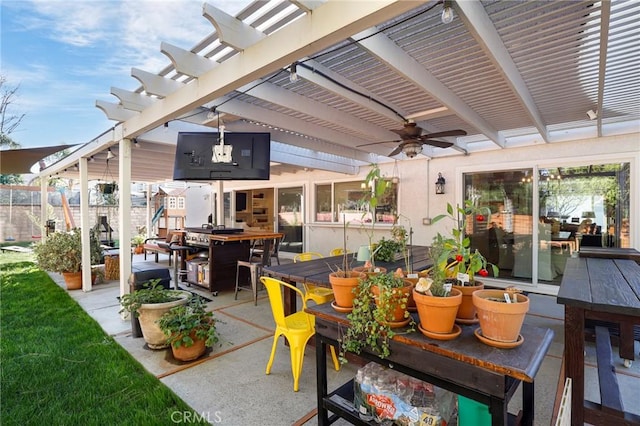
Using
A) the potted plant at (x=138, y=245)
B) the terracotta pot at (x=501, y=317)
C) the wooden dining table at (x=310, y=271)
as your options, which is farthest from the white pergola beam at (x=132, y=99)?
the potted plant at (x=138, y=245)

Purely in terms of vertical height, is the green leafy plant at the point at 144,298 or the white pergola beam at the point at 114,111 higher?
the white pergola beam at the point at 114,111

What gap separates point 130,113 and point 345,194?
15.6 feet

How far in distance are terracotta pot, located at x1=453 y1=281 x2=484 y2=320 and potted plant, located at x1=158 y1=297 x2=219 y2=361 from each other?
224 cm

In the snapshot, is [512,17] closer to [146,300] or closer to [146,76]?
[146,76]

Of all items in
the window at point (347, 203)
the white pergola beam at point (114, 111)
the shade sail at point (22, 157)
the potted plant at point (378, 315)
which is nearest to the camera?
the potted plant at point (378, 315)

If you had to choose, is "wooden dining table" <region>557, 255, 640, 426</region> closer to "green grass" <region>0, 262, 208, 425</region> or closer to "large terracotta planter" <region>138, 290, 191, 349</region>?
"green grass" <region>0, 262, 208, 425</region>

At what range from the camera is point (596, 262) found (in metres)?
2.84

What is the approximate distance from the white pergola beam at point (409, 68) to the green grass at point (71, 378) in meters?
2.71

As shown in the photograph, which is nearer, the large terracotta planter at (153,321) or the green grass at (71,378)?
the green grass at (71,378)

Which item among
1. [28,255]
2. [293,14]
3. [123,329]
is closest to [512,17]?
[293,14]

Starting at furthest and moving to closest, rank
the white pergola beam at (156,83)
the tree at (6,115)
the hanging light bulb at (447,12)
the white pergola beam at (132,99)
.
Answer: the tree at (6,115), the white pergola beam at (132,99), the white pergola beam at (156,83), the hanging light bulb at (447,12)

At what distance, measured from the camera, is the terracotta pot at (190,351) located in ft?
8.91

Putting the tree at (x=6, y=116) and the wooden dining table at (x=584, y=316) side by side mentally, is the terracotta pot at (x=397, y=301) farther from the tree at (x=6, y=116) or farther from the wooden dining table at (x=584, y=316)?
the tree at (x=6, y=116)

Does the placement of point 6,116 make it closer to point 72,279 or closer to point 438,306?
point 72,279
